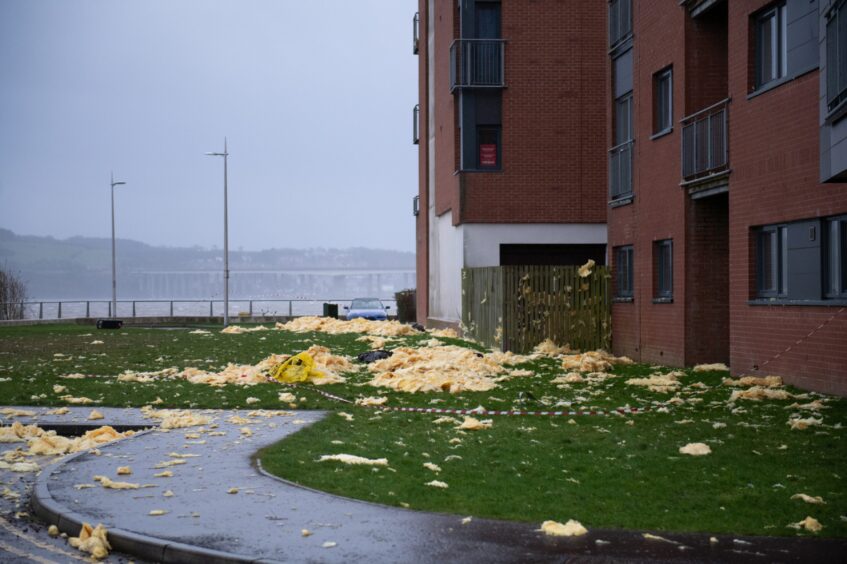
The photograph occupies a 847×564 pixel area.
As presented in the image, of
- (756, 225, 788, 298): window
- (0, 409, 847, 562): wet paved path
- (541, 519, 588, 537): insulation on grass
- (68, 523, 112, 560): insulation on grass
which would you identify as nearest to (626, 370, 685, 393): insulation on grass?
(756, 225, 788, 298): window

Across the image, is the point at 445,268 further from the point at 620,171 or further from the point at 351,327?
the point at 620,171

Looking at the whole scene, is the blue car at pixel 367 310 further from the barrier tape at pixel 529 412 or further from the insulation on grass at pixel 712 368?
the barrier tape at pixel 529 412

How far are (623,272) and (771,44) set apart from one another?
969cm

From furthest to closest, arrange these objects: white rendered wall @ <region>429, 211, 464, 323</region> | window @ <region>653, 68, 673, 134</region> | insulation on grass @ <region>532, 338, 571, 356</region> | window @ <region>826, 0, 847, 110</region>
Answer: white rendered wall @ <region>429, 211, 464, 323</region>
insulation on grass @ <region>532, 338, 571, 356</region>
window @ <region>653, 68, 673, 134</region>
window @ <region>826, 0, 847, 110</region>

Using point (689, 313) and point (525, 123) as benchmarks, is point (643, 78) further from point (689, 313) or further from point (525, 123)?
point (525, 123)

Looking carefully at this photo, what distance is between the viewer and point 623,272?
28844 mm

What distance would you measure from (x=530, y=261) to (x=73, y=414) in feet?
80.7

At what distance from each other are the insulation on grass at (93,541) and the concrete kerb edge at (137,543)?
0.07 metres

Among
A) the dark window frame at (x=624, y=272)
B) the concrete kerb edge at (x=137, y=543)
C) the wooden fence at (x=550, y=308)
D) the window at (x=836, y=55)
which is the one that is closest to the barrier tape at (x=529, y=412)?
the window at (x=836, y=55)

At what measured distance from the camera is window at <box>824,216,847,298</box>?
674 inches

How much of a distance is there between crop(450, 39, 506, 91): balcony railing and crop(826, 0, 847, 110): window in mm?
25201

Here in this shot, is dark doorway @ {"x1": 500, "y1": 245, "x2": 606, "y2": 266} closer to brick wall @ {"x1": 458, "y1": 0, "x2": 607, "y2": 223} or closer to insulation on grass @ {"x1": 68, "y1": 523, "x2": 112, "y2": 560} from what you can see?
brick wall @ {"x1": 458, "y1": 0, "x2": 607, "y2": 223}

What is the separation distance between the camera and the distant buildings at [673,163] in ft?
58.6

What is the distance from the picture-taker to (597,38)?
3888cm
